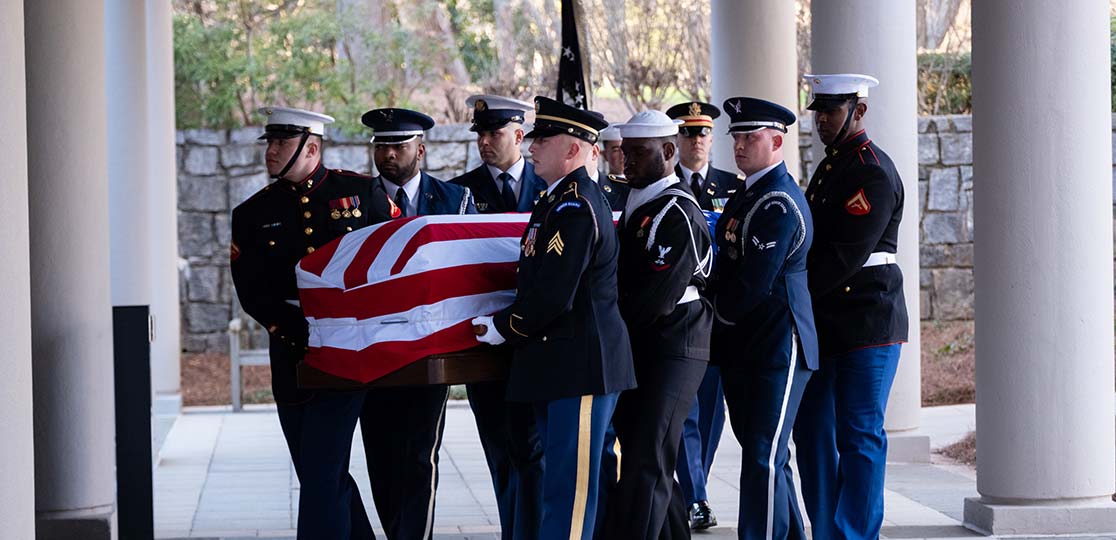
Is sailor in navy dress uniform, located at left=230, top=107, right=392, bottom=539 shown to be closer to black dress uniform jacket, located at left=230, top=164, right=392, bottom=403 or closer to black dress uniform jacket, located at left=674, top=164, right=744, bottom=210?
black dress uniform jacket, located at left=230, top=164, right=392, bottom=403

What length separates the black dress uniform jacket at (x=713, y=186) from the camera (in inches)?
290

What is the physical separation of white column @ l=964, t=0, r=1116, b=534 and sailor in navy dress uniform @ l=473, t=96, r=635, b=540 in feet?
7.15

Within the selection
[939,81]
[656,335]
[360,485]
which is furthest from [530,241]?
[939,81]

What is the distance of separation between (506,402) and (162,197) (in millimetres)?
7600

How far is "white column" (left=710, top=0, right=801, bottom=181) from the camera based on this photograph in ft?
31.6

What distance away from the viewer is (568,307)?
4.87m

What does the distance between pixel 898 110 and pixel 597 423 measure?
4256 mm

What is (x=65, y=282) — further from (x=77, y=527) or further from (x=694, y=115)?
(x=694, y=115)

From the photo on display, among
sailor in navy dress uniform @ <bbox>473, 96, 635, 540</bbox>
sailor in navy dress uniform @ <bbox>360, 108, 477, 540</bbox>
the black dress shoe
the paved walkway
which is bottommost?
the paved walkway

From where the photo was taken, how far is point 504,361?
205 inches

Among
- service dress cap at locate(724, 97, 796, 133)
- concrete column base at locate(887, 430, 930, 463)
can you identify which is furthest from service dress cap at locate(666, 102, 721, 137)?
concrete column base at locate(887, 430, 930, 463)

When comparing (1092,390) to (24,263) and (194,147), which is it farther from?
(194,147)

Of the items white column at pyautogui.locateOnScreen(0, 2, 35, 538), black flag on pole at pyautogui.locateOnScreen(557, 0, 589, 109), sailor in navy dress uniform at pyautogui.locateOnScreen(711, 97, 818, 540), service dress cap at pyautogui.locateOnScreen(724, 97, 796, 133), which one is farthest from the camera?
black flag on pole at pyautogui.locateOnScreen(557, 0, 589, 109)

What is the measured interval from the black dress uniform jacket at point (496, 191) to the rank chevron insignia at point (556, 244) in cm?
149
